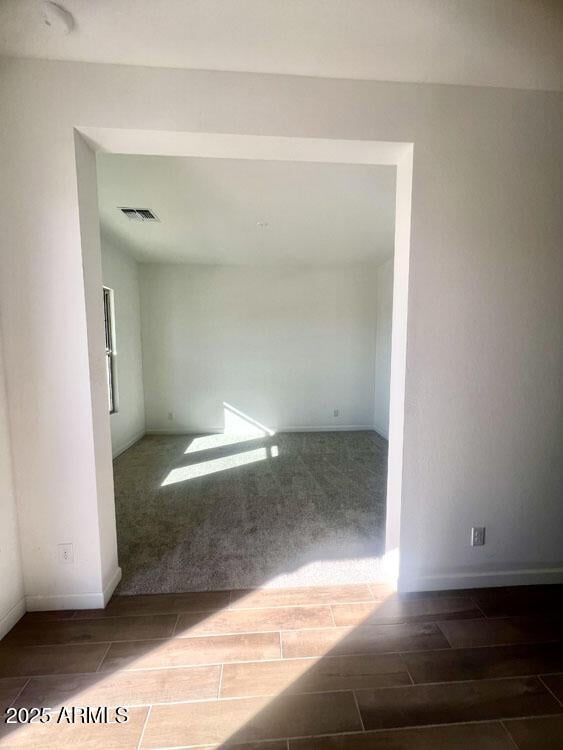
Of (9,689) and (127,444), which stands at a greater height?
(9,689)

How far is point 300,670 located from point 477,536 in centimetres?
117

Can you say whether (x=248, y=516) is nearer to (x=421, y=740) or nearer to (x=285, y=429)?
(x=421, y=740)

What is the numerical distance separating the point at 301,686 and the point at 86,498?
132 cm

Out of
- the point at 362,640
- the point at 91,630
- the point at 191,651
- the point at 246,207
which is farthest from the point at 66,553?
the point at 246,207

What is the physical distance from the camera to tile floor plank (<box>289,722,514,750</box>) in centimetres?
102

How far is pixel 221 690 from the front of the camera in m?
1.19

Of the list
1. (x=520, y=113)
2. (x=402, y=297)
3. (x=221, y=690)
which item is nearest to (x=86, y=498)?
(x=221, y=690)

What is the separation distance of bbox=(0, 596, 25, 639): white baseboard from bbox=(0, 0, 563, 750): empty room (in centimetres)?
2

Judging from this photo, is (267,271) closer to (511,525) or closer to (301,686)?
(511,525)

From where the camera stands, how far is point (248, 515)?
8.13 ft

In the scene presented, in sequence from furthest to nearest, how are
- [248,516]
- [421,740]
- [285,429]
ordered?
[285,429], [248,516], [421,740]

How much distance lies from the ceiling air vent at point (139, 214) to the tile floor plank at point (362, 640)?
3.52 metres

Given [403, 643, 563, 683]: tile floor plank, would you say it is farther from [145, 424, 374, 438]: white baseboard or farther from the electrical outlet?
[145, 424, 374, 438]: white baseboard

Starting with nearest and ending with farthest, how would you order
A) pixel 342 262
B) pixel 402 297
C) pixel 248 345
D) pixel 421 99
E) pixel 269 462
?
pixel 421 99 → pixel 402 297 → pixel 269 462 → pixel 342 262 → pixel 248 345
